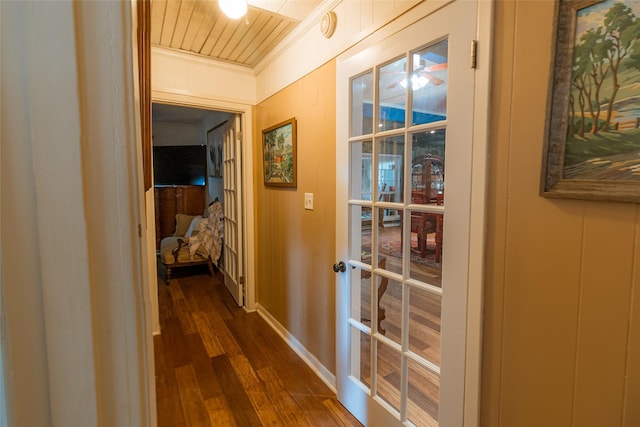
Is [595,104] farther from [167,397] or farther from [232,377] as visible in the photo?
[167,397]

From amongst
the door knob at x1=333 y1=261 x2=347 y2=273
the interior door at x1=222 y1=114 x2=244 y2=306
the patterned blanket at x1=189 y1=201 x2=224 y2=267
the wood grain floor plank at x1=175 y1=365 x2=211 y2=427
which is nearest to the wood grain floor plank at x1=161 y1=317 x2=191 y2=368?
the wood grain floor plank at x1=175 y1=365 x2=211 y2=427

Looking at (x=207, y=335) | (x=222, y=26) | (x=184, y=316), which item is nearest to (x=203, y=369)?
(x=207, y=335)

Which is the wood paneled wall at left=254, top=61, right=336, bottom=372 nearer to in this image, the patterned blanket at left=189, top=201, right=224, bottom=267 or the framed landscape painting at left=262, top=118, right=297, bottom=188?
the framed landscape painting at left=262, top=118, right=297, bottom=188

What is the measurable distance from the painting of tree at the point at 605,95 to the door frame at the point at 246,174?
2.61 metres

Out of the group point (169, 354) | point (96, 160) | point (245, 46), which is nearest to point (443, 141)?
point (96, 160)

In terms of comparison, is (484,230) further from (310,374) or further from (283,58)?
(283,58)

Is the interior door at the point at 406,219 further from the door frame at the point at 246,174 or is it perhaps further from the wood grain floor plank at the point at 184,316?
the wood grain floor plank at the point at 184,316

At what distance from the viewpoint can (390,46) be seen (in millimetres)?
1445

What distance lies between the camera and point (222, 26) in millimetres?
2232

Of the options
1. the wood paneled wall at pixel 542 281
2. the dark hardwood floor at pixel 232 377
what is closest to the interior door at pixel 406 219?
the wood paneled wall at pixel 542 281

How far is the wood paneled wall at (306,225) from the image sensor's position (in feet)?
6.71

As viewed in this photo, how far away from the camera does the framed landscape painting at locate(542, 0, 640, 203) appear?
0.81 metres

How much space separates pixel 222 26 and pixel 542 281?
2420 mm

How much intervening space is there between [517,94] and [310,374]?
2.07m
